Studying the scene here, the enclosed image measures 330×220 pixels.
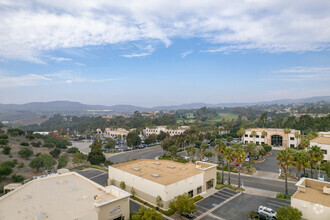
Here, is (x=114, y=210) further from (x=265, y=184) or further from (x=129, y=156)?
(x=129, y=156)

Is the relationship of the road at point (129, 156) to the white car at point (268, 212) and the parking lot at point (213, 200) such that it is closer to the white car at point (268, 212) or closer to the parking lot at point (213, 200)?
the parking lot at point (213, 200)

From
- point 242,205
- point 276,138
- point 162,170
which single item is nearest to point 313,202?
point 242,205

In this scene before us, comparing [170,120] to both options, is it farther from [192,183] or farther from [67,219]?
[67,219]

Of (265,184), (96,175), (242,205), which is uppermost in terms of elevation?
(242,205)

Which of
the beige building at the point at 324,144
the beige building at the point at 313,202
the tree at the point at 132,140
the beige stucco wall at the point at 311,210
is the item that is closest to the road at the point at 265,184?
the beige building at the point at 313,202

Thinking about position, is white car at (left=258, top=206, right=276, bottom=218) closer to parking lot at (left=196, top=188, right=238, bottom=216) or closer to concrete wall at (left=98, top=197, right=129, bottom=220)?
parking lot at (left=196, top=188, right=238, bottom=216)

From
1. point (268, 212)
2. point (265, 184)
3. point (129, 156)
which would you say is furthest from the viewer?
point (129, 156)

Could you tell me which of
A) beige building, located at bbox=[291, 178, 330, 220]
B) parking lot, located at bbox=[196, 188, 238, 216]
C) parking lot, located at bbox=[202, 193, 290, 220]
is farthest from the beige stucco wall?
parking lot, located at bbox=[196, 188, 238, 216]
